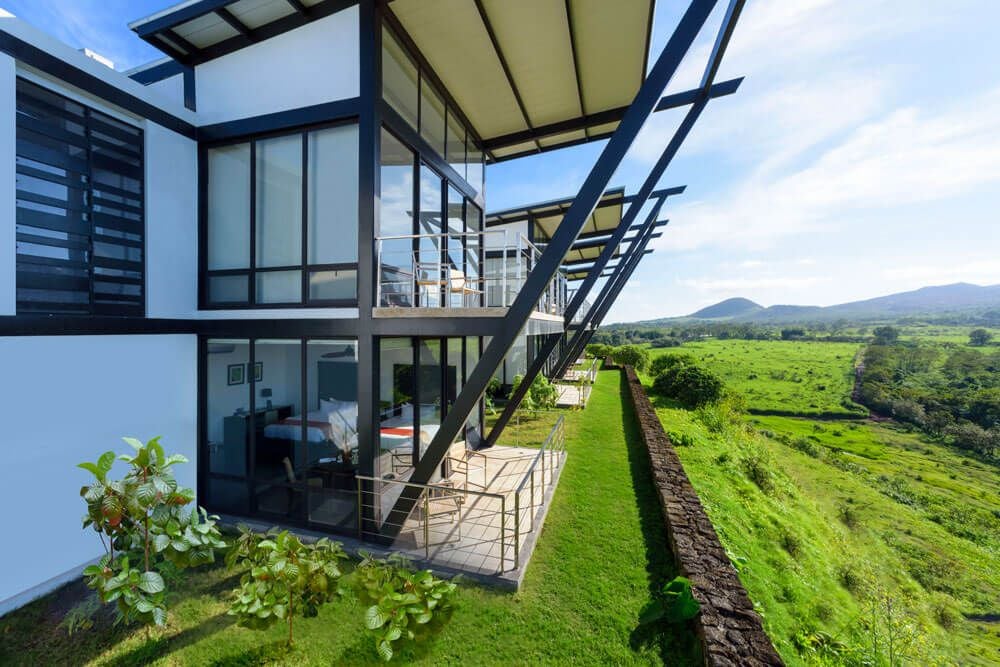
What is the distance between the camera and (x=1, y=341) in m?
4.17

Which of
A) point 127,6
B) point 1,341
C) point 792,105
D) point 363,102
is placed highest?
point 127,6

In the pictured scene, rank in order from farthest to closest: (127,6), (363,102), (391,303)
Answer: (127,6)
(391,303)
(363,102)

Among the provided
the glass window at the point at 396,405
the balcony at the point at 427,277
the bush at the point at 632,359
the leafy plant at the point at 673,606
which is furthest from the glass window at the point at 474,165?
the bush at the point at 632,359

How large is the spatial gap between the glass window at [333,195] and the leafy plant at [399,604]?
3.74 m

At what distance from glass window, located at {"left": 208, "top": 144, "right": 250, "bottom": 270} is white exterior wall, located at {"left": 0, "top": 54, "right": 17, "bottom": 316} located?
2.00 metres

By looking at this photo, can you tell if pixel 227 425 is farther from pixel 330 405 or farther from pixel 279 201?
pixel 279 201

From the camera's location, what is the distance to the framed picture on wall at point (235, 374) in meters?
5.91

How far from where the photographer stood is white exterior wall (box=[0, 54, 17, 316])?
13.8 ft

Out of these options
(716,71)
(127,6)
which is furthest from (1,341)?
(716,71)

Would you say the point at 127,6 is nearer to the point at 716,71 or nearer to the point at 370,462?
the point at 370,462

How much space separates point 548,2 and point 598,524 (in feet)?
24.5

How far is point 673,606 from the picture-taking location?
4.05m

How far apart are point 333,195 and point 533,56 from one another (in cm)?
398

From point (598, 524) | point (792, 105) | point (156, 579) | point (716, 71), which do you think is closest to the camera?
point (156, 579)
